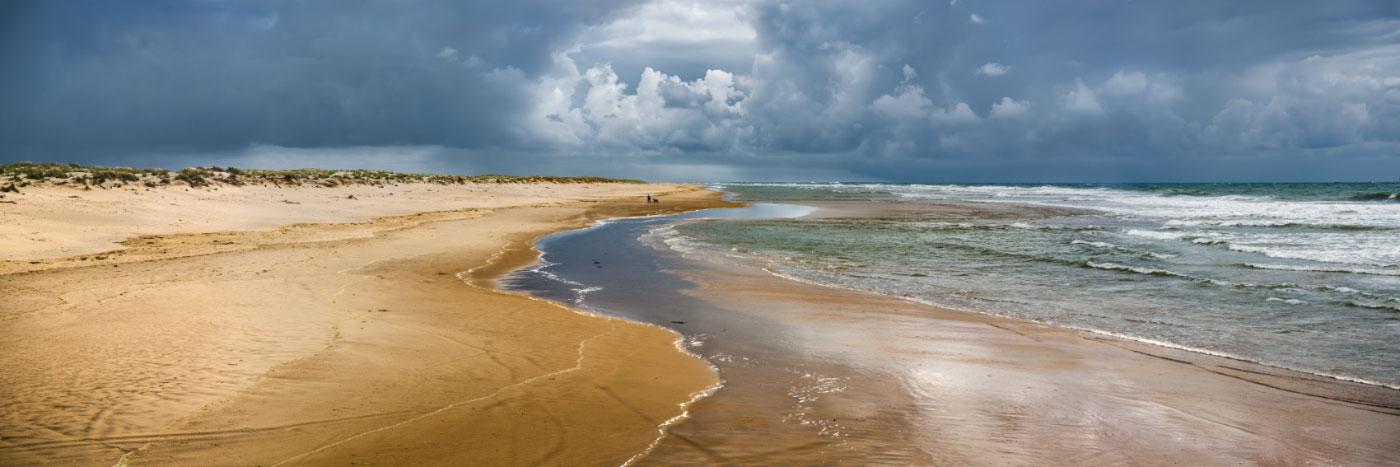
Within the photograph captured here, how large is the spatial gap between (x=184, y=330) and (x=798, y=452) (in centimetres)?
690

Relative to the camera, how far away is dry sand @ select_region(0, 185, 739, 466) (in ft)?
16.1

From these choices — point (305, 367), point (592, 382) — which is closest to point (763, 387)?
point (592, 382)

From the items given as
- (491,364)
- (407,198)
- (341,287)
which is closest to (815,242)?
(341,287)

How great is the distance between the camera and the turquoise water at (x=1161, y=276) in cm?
925

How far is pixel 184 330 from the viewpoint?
776cm

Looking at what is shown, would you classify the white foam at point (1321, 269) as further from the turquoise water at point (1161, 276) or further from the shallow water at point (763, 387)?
the shallow water at point (763, 387)

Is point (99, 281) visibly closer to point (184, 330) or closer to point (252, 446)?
point (184, 330)

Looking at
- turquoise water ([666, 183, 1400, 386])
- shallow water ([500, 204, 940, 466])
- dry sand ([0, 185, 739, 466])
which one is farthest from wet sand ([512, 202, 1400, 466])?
turquoise water ([666, 183, 1400, 386])

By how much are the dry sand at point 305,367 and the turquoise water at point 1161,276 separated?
6.63 metres

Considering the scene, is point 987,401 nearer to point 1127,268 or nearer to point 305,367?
point 305,367

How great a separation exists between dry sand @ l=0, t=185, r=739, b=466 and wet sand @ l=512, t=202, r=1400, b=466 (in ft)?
2.40

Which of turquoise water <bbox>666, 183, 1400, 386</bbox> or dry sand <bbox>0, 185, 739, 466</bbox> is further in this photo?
turquoise water <bbox>666, 183, 1400, 386</bbox>

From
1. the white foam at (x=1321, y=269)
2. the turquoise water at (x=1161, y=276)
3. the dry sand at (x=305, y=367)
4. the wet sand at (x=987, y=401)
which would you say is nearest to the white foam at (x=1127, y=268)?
the turquoise water at (x=1161, y=276)

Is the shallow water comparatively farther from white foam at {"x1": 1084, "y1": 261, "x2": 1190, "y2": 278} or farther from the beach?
white foam at {"x1": 1084, "y1": 261, "x2": 1190, "y2": 278}
